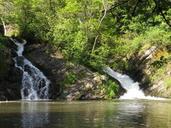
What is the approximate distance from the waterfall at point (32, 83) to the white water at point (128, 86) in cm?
839

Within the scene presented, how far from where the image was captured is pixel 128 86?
4916cm

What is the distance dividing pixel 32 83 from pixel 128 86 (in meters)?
11.8

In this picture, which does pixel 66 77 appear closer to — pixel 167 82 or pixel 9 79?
pixel 9 79

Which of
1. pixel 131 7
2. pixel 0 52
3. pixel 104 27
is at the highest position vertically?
pixel 104 27

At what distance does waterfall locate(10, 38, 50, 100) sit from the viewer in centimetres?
4200

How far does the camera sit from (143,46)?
180ft

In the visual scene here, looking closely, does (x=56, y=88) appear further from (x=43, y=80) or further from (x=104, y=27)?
(x=104, y=27)

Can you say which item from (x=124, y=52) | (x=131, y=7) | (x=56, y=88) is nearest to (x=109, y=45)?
(x=124, y=52)

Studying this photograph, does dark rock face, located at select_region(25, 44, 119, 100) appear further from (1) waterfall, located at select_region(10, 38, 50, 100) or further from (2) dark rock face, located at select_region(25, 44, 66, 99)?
(1) waterfall, located at select_region(10, 38, 50, 100)

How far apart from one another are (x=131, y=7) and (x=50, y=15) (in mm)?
51811

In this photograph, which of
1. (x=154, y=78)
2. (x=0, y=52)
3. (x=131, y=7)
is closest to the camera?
(x=131, y=7)

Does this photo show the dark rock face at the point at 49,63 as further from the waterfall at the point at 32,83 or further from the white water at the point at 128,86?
the white water at the point at 128,86

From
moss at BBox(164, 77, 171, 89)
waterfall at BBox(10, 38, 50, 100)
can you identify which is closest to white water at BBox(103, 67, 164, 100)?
moss at BBox(164, 77, 171, 89)

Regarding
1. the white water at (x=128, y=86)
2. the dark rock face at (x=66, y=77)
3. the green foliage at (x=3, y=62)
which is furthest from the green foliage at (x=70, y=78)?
the green foliage at (x=3, y=62)
